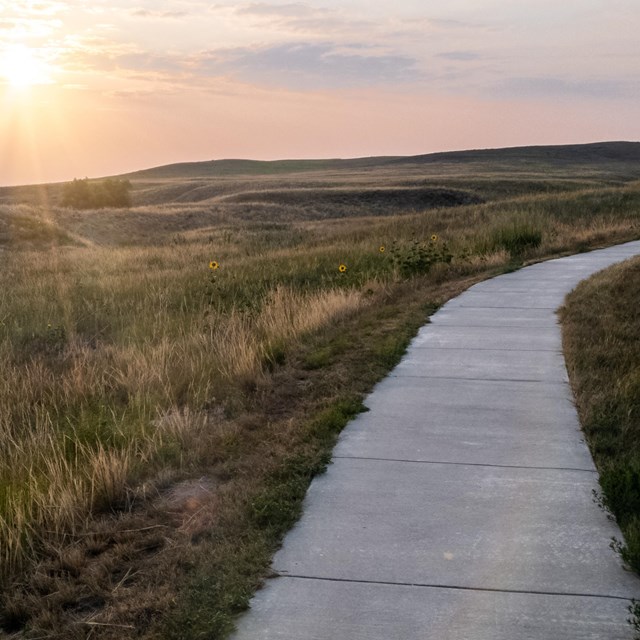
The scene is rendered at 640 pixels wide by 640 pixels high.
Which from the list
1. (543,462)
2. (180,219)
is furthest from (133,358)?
(180,219)

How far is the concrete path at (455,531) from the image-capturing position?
128 inches

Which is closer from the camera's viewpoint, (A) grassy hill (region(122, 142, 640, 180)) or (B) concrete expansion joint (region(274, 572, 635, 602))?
(B) concrete expansion joint (region(274, 572, 635, 602))

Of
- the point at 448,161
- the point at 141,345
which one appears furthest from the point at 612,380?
the point at 448,161

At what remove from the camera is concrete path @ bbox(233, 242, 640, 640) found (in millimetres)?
3262

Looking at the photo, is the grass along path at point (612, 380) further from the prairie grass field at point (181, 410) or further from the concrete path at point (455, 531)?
the prairie grass field at point (181, 410)

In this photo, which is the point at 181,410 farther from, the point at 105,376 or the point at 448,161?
the point at 448,161

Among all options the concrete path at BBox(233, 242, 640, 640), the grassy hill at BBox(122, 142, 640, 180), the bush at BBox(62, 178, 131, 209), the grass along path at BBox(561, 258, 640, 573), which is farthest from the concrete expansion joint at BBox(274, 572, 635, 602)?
the grassy hill at BBox(122, 142, 640, 180)

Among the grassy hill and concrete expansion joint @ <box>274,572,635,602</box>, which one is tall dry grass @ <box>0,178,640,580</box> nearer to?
concrete expansion joint @ <box>274,572,635,602</box>

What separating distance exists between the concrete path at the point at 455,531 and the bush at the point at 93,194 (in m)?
62.5

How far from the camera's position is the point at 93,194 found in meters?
65.8

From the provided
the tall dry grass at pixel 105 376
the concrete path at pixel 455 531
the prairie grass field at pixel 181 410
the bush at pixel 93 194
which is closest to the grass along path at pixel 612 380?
the concrete path at pixel 455 531

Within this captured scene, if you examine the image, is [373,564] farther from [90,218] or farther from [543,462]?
[90,218]

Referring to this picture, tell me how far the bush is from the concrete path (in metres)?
62.5

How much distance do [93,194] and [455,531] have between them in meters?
65.8
